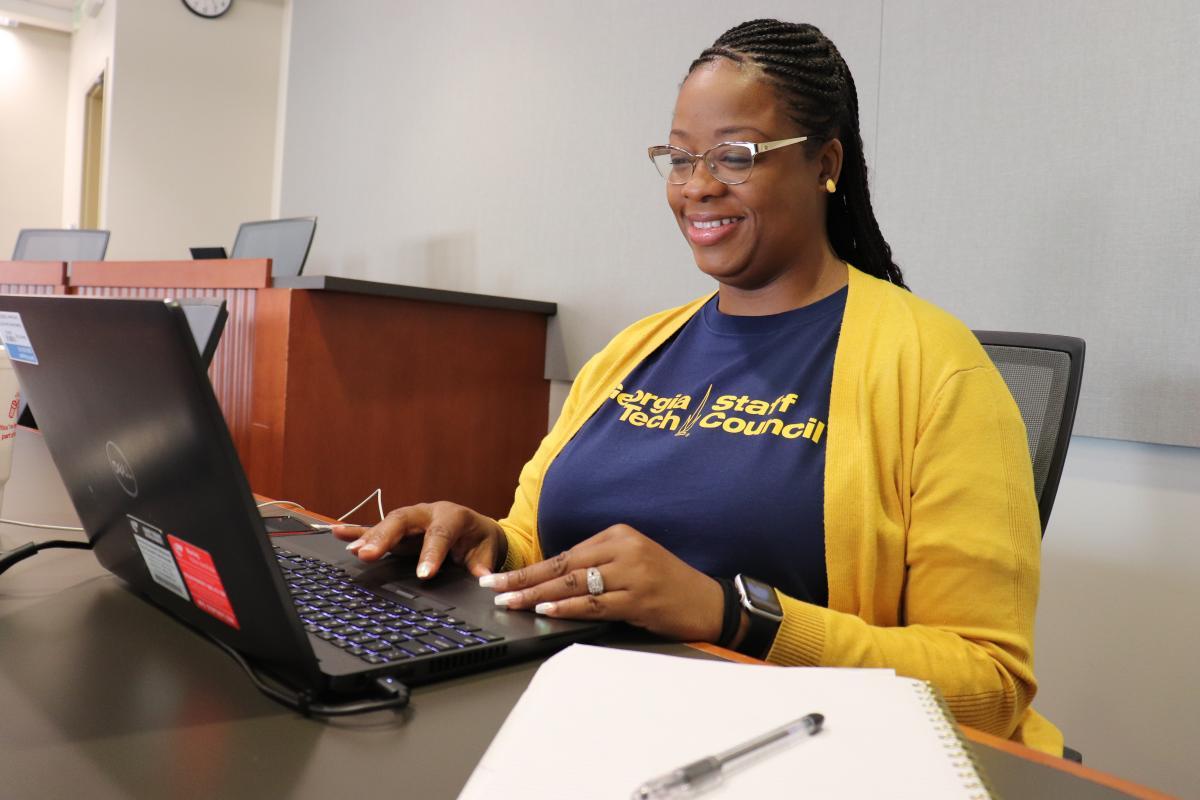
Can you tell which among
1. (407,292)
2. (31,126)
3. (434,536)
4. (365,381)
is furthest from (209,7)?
(434,536)

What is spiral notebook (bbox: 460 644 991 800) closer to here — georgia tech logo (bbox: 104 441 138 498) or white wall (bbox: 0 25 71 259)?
georgia tech logo (bbox: 104 441 138 498)

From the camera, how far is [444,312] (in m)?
2.57

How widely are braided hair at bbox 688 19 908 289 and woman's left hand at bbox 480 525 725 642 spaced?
565 millimetres

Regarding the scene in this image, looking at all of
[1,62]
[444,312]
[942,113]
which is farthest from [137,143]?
[942,113]

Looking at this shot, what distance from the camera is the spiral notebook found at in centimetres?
41

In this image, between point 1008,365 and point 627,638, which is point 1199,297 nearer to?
Result: point 1008,365

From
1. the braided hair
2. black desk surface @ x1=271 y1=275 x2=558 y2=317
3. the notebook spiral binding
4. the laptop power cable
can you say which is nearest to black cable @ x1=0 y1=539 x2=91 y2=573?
the laptop power cable

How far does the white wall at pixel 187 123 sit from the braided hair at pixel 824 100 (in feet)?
14.6

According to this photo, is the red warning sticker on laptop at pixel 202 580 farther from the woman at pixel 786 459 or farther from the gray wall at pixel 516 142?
the gray wall at pixel 516 142

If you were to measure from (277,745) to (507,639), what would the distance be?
0.17m

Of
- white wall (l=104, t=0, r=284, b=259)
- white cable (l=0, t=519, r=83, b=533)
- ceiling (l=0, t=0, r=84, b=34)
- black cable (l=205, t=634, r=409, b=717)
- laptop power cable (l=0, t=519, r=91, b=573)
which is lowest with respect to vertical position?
black cable (l=205, t=634, r=409, b=717)

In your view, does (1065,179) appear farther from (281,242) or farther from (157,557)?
(281,242)

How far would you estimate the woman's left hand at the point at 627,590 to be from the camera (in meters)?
0.68

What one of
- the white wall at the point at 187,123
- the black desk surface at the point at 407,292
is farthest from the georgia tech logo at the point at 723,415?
the white wall at the point at 187,123
